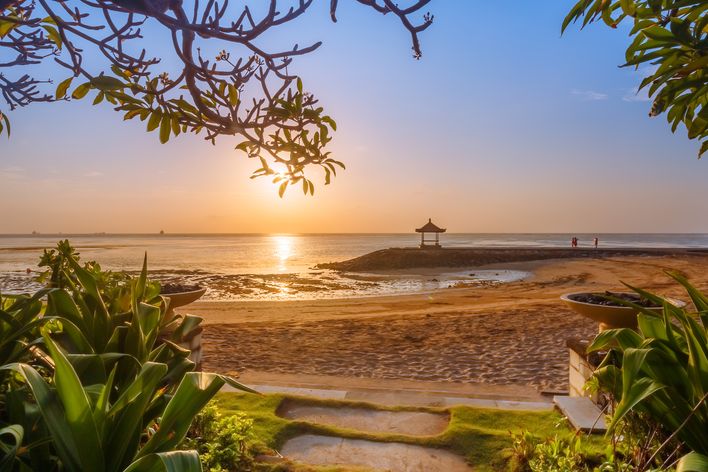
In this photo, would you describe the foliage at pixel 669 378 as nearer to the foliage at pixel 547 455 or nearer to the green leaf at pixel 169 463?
the foliage at pixel 547 455

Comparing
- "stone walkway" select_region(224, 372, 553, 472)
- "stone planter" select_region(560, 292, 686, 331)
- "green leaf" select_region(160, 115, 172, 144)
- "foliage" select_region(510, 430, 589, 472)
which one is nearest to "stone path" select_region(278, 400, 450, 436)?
"stone walkway" select_region(224, 372, 553, 472)

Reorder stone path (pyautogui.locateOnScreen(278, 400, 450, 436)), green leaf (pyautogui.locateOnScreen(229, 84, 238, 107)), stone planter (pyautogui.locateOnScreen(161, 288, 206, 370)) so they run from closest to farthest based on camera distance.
Answer: green leaf (pyautogui.locateOnScreen(229, 84, 238, 107)) → stone path (pyautogui.locateOnScreen(278, 400, 450, 436)) → stone planter (pyautogui.locateOnScreen(161, 288, 206, 370))

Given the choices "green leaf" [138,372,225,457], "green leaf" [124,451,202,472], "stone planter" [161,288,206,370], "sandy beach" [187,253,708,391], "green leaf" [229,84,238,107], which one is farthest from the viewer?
"sandy beach" [187,253,708,391]

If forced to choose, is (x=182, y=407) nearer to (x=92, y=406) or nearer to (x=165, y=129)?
(x=92, y=406)

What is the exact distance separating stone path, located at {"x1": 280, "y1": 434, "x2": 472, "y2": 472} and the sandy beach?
2.97 metres

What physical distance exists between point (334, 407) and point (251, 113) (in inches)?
113

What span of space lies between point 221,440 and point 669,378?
7.98 ft

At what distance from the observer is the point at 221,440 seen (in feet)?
9.04

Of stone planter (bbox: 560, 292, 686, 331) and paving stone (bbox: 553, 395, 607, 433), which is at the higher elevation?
stone planter (bbox: 560, 292, 686, 331)

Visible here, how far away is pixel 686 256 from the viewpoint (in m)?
34.6

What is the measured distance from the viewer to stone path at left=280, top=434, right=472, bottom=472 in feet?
9.36

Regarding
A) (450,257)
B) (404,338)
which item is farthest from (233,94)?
(450,257)

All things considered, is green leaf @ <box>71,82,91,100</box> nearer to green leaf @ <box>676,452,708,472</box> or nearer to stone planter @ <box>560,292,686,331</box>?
→ green leaf @ <box>676,452,708,472</box>

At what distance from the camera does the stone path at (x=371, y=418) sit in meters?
3.51
